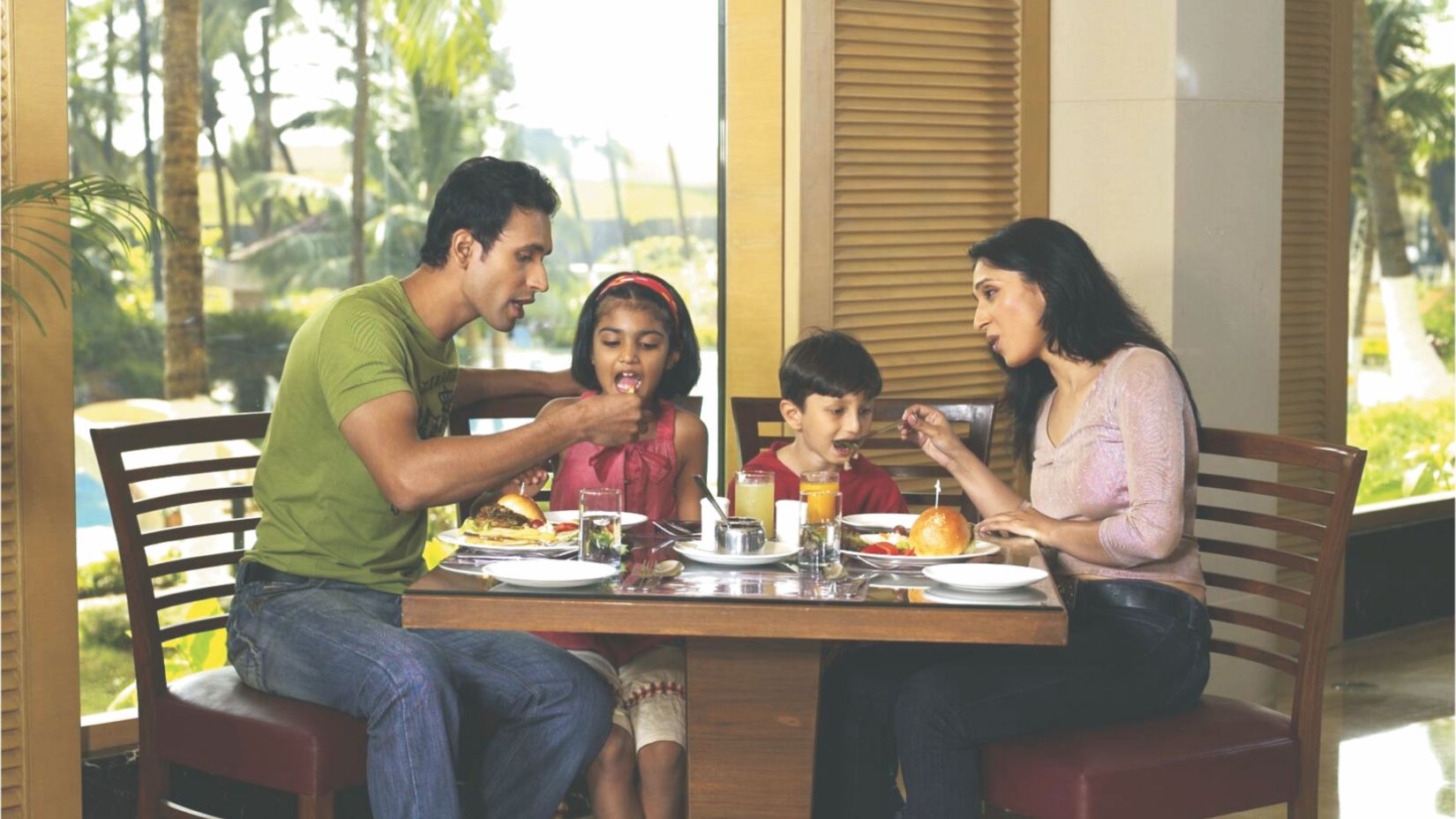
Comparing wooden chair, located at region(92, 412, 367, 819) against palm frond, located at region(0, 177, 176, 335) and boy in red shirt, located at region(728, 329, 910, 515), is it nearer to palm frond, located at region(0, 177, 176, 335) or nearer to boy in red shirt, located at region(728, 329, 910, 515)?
palm frond, located at region(0, 177, 176, 335)

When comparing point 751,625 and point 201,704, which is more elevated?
point 751,625

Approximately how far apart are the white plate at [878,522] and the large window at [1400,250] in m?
3.96

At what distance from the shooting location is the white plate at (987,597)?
6.52ft

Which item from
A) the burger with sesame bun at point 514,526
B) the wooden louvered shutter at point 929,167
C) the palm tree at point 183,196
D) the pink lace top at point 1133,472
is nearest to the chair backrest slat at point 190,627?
the burger with sesame bun at point 514,526

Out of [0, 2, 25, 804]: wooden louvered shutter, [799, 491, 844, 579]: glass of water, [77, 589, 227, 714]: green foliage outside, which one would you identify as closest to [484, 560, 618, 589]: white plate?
[799, 491, 844, 579]: glass of water

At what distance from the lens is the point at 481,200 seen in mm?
2717

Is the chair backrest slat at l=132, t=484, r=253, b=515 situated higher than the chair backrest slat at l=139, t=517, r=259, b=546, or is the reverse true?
the chair backrest slat at l=132, t=484, r=253, b=515

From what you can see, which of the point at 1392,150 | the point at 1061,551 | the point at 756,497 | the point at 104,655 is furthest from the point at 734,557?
the point at 1392,150

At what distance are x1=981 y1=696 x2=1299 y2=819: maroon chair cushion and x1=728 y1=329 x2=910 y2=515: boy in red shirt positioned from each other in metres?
0.77

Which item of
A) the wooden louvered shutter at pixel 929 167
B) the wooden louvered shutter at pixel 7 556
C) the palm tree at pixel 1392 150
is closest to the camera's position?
the wooden louvered shutter at pixel 7 556

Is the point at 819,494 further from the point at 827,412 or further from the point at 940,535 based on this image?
the point at 827,412

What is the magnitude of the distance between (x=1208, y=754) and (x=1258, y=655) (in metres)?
0.39

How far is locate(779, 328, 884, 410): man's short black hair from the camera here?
9.70ft

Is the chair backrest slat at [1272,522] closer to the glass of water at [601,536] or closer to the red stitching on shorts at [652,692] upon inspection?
the red stitching on shorts at [652,692]
